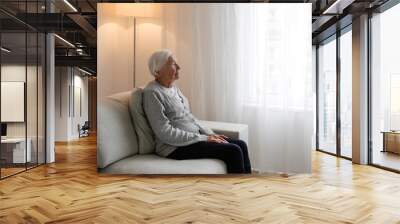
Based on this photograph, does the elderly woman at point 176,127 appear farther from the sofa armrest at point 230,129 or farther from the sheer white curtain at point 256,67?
the sheer white curtain at point 256,67

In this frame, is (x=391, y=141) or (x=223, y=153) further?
(x=391, y=141)

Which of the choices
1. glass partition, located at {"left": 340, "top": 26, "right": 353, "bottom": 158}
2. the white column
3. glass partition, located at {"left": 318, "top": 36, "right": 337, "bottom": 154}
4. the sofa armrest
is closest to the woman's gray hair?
the sofa armrest

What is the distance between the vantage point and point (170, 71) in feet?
16.6

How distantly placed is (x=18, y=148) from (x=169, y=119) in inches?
105

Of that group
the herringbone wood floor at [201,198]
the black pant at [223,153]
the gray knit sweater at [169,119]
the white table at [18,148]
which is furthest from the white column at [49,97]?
the black pant at [223,153]

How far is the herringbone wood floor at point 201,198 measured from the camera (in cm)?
321

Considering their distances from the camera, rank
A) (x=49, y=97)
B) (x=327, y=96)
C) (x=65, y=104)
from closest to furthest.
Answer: (x=49, y=97), (x=327, y=96), (x=65, y=104)

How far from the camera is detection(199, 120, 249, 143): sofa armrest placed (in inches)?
199

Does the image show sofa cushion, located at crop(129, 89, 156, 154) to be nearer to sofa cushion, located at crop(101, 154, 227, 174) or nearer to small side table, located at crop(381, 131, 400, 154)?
sofa cushion, located at crop(101, 154, 227, 174)

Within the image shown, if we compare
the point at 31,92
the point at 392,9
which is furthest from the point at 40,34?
the point at 392,9

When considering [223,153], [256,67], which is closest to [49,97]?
[223,153]

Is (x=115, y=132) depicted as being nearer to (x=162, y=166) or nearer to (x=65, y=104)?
(x=162, y=166)

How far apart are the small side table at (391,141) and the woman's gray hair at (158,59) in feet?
12.3

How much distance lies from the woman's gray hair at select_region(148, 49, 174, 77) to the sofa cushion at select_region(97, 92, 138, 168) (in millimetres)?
452
